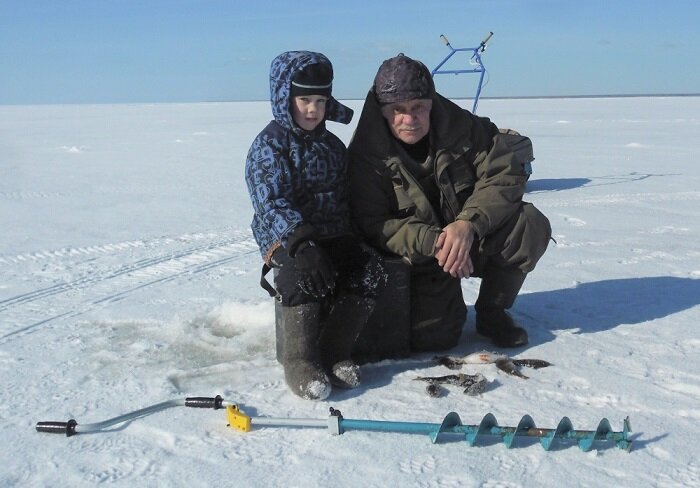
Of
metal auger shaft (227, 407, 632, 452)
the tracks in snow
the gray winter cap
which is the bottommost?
the tracks in snow

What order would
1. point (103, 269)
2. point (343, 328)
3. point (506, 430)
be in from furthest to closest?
1. point (103, 269)
2. point (343, 328)
3. point (506, 430)

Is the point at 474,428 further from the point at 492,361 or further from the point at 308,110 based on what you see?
the point at 308,110

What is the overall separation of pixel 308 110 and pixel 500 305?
116 cm

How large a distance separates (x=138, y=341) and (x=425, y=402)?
1313 millimetres

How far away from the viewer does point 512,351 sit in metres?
2.89

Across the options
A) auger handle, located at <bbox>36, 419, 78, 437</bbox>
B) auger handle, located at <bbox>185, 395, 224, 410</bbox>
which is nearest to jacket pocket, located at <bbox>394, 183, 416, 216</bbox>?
auger handle, located at <bbox>185, 395, 224, 410</bbox>

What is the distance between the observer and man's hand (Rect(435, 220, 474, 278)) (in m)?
2.58

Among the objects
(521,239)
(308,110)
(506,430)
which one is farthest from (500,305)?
(308,110)

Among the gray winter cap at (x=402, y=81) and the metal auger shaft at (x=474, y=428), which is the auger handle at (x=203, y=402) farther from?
the gray winter cap at (x=402, y=81)

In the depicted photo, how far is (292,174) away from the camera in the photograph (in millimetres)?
2559

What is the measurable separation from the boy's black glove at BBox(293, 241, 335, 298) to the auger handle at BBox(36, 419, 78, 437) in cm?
84

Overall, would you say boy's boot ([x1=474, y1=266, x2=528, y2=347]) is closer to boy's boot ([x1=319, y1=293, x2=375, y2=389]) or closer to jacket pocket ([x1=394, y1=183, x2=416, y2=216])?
jacket pocket ([x1=394, y1=183, x2=416, y2=216])

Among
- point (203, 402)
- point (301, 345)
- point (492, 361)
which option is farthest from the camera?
point (492, 361)

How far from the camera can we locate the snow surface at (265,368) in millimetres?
1976
